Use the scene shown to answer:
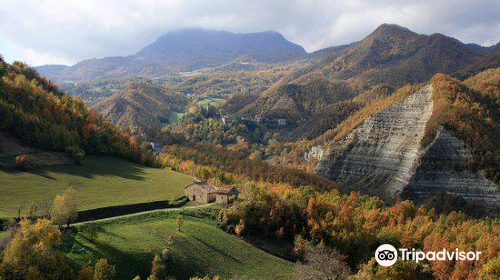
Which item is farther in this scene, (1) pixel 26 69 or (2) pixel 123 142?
(1) pixel 26 69

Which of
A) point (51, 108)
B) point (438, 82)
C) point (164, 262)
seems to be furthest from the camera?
point (438, 82)

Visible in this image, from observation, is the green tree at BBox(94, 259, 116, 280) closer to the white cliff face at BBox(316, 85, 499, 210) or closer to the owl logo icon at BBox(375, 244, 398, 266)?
the owl logo icon at BBox(375, 244, 398, 266)

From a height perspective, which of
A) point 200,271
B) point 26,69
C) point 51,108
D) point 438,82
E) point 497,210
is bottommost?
point 200,271

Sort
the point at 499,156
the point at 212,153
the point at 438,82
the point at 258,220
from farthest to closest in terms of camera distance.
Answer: the point at 212,153 → the point at 438,82 → the point at 499,156 → the point at 258,220

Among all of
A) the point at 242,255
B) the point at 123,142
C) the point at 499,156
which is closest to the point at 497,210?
the point at 499,156

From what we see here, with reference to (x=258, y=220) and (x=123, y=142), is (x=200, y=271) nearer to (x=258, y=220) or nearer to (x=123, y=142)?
(x=258, y=220)

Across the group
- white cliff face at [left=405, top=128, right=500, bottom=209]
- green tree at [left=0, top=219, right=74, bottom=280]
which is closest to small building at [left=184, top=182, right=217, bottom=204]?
green tree at [left=0, top=219, right=74, bottom=280]

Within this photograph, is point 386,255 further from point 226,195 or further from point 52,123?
point 52,123
